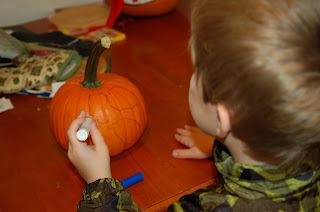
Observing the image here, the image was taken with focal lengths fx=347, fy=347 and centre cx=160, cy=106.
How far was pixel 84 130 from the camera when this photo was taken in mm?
730

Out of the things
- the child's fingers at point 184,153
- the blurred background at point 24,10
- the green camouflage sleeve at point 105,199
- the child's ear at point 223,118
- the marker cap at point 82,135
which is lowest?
the child's fingers at point 184,153

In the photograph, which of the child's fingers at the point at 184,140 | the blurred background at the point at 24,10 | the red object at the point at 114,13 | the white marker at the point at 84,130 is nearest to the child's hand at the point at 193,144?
the child's fingers at the point at 184,140

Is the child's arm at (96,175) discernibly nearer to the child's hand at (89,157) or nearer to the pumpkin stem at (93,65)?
the child's hand at (89,157)

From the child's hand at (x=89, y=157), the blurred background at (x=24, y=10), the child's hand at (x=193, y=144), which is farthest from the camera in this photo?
the blurred background at (x=24, y=10)

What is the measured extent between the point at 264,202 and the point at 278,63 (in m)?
0.28

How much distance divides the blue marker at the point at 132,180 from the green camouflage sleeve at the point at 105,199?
5 centimetres

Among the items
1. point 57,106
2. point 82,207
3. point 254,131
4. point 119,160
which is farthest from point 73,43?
point 254,131

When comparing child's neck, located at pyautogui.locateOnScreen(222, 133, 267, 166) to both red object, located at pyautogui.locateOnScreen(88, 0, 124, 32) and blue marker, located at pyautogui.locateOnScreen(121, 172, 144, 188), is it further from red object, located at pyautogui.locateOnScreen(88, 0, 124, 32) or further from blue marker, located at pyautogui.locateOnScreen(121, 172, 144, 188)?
red object, located at pyautogui.locateOnScreen(88, 0, 124, 32)

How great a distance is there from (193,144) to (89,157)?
0.85 feet

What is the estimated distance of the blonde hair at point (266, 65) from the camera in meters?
0.49

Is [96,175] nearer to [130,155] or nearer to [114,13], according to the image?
[130,155]

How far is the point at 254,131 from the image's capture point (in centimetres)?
57

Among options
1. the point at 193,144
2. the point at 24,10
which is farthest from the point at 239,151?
the point at 24,10

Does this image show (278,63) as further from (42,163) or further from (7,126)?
(7,126)
